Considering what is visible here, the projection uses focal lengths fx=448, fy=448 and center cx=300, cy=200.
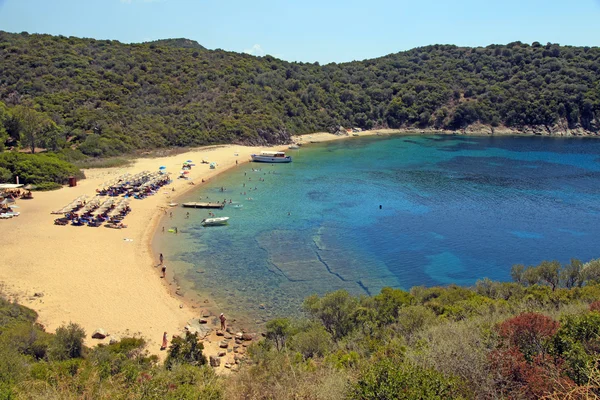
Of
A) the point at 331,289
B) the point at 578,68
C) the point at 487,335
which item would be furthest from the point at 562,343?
the point at 578,68

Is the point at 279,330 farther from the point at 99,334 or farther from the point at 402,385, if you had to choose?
the point at 402,385

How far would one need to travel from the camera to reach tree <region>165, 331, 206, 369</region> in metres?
16.6

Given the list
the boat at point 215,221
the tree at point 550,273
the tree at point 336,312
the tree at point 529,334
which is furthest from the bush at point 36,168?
the tree at point 529,334

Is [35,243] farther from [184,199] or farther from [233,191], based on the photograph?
[233,191]

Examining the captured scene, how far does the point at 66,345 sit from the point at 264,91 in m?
81.9

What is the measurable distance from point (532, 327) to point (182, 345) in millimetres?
12230

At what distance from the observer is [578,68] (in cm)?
11200

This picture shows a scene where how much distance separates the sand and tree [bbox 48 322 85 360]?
2904 mm

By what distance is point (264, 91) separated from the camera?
93.5m

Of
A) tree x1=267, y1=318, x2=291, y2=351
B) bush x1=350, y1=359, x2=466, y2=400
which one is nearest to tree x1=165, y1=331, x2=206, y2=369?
tree x1=267, y1=318, x2=291, y2=351

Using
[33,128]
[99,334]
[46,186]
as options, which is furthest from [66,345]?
[33,128]

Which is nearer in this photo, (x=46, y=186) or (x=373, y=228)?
(x=373, y=228)

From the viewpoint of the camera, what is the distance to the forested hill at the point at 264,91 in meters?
69.2

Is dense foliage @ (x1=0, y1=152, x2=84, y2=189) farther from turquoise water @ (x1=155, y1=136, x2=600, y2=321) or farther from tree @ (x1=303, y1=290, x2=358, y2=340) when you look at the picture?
tree @ (x1=303, y1=290, x2=358, y2=340)
